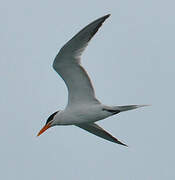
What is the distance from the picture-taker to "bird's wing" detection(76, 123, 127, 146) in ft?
53.7

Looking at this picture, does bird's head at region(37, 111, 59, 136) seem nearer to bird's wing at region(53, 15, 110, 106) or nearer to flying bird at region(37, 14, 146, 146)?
flying bird at region(37, 14, 146, 146)

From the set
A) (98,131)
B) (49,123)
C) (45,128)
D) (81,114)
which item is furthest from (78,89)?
(98,131)

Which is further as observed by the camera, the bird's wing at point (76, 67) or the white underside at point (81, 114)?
the white underside at point (81, 114)

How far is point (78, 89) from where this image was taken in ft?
48.5

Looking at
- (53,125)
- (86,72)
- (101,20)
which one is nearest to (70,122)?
(53,125)

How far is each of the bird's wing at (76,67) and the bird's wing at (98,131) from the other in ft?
4.63

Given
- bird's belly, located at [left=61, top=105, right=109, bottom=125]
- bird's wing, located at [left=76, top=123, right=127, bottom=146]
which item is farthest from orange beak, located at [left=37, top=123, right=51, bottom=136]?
bird's wing, located at [left=76, top=123, right=127, bottom=146]

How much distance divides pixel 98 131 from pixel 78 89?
2.01m

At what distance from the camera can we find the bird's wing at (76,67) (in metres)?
13.7

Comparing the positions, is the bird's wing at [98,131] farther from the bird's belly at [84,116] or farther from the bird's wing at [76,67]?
the bird's wing at [76,67]

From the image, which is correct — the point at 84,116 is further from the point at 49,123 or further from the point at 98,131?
the point at 98,131

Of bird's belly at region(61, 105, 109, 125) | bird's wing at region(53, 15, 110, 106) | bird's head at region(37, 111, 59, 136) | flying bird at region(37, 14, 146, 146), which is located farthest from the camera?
bird's head at region(37, 111, 59, 136)

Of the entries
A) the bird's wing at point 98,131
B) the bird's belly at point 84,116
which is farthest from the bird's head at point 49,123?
the bird's wing at point 98,131

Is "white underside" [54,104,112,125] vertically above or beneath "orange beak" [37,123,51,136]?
above
